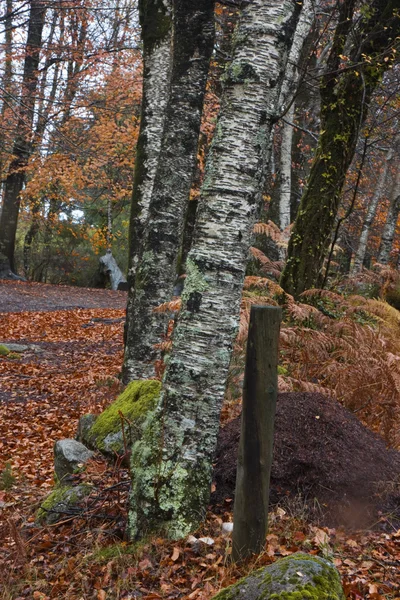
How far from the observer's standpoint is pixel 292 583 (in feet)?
8.38

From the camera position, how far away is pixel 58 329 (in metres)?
14.4

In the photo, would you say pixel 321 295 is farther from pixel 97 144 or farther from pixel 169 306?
pixel 97 144

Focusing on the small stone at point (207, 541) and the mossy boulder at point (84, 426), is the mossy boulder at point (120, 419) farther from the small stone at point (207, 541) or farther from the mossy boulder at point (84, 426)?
the small stone at point (207, 541)

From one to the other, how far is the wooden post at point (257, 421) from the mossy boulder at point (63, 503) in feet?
5.51

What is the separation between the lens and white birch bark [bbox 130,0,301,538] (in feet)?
12.3

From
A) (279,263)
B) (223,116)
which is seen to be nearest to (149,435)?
(223,116)

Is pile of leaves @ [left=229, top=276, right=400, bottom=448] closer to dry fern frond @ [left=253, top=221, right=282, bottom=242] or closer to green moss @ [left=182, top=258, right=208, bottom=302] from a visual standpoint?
dry fern frond @ [left=253, top=221, right=282, bottom=242]

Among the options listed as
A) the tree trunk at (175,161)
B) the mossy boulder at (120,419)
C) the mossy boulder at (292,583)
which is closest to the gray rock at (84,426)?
the mossy boulder at (120,419)

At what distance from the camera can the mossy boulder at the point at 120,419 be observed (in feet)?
17.4

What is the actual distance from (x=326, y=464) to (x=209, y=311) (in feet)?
4.85

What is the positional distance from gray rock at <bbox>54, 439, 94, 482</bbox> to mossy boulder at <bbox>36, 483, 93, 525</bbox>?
45cm

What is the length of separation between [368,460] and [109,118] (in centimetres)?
1935

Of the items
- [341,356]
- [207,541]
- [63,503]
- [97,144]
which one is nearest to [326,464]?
[207,541]

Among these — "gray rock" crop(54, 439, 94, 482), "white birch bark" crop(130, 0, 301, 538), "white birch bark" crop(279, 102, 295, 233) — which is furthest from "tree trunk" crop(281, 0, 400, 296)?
"white birch bark" crop(279, 102, 295, 233)
